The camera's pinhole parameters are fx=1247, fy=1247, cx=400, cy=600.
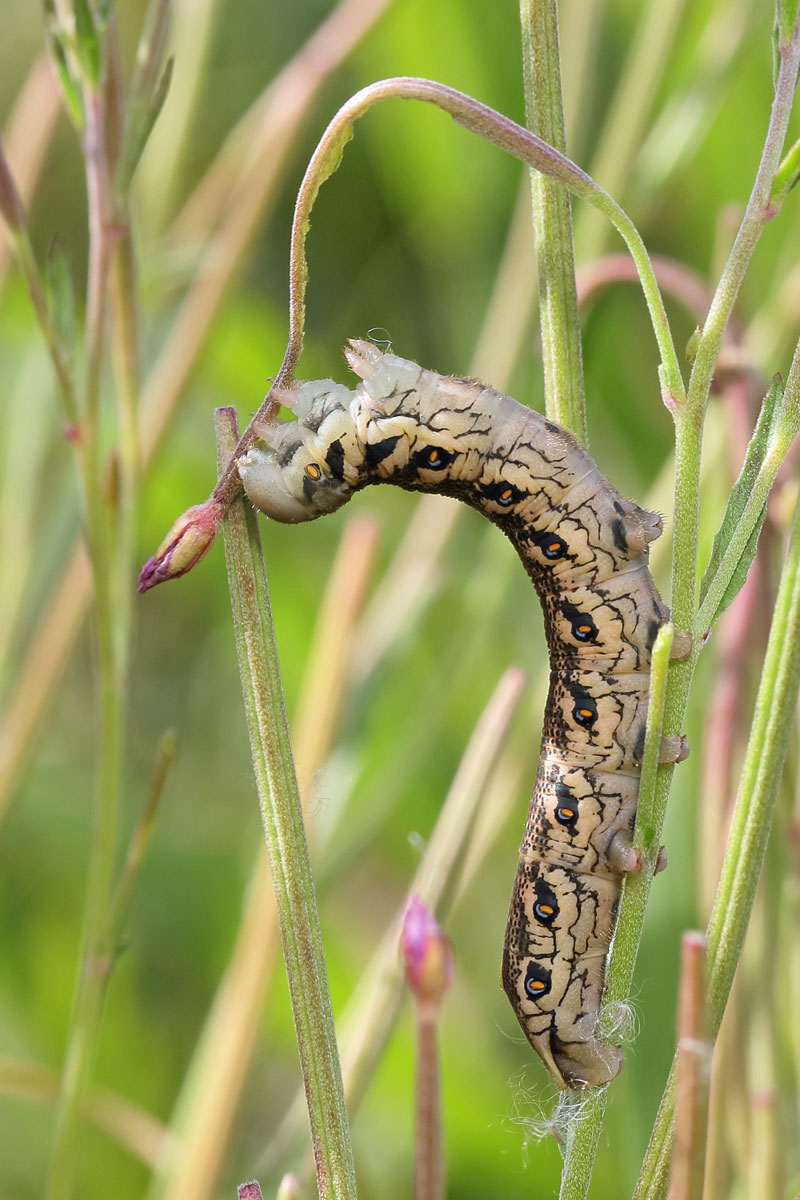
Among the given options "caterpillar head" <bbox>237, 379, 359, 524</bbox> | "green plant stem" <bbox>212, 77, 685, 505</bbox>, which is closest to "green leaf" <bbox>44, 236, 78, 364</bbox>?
"caterpillar head" <bbox>237, 379, 359, 524</bbox>

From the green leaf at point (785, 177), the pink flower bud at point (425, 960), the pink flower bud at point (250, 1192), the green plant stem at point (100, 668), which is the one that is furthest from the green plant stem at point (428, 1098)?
the green plant stem at point (100, 668)

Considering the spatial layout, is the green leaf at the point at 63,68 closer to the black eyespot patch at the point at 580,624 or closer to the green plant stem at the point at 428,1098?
the black eyespot patch at the point at 580,624

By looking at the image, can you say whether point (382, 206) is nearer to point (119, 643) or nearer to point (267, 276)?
point (267, 276)

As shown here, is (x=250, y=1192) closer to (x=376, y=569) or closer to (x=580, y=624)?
(x=580, y=624)

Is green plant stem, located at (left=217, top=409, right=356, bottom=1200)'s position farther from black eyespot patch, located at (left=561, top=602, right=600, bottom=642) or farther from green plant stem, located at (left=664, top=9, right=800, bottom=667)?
black eyespot patch, located at (left=561, top=602, right=600, bottom=642)

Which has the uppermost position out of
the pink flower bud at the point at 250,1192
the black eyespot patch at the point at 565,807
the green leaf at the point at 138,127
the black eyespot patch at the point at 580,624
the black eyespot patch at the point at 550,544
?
the green leaf at the point at 138,127

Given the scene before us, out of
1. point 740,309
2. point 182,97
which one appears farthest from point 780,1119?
point 182,97
